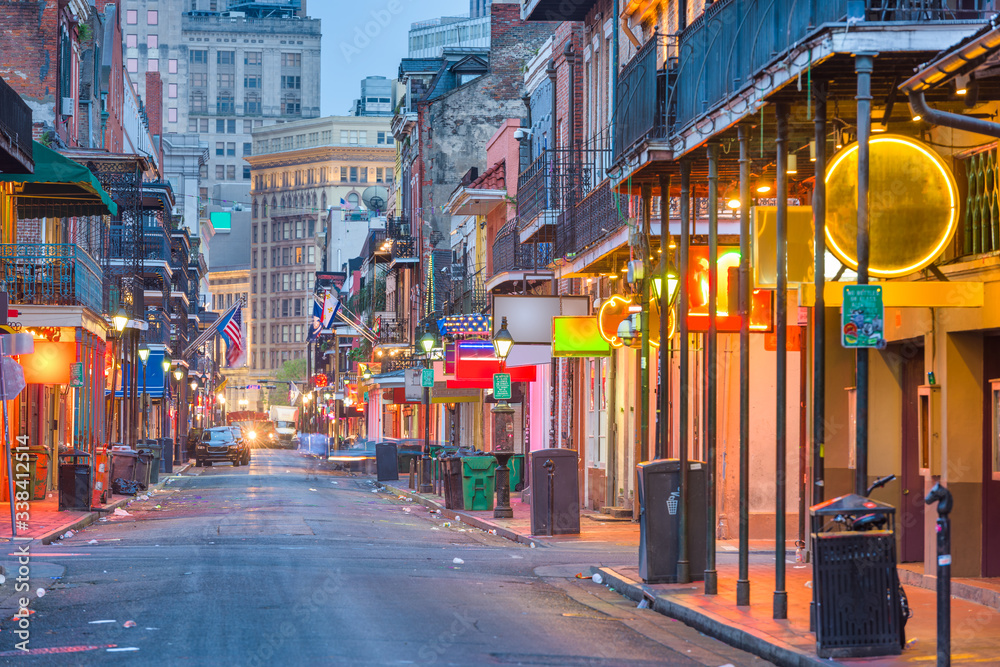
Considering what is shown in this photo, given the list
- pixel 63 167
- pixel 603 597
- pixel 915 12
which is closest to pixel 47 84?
pixel 63 167

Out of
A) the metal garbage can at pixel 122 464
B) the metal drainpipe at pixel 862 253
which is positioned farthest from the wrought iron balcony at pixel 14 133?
the metal garbage can at pixel 122 464

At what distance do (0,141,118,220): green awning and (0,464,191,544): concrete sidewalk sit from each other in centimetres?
499

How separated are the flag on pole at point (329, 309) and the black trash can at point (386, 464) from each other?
20795 mm

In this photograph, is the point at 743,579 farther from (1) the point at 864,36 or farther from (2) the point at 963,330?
(1) the point at 864,36

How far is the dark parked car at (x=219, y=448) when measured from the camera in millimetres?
56906

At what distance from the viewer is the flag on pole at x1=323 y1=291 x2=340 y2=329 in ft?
210

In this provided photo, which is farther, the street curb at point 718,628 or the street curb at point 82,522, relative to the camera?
the street curb at point 82,522

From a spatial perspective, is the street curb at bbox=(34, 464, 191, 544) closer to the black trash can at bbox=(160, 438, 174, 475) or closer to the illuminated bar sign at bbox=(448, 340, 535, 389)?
the illuminated bar sign at bbox=(448, 340, 535, 389)

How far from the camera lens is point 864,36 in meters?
10.1

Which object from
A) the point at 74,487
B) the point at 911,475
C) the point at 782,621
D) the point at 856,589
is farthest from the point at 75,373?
the point at 856,589

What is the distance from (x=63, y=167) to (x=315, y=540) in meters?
9.44

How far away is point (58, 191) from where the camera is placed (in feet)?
89.8

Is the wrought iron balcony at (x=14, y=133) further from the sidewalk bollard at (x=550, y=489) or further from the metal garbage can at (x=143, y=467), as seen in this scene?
the metal garbage can at (x=143, y=467)

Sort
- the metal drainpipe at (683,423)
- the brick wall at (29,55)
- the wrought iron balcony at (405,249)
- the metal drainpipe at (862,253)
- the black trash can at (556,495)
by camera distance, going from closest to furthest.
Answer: the metal drainpipe at (862,253), the metal drainpipe at (683,423), the black trash can at (556,495), the brick wall at (29,55), the wrought iron balcony at (405,249)
